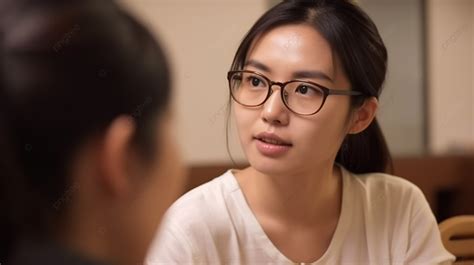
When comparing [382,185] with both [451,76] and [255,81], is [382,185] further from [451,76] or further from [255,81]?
[451,76]

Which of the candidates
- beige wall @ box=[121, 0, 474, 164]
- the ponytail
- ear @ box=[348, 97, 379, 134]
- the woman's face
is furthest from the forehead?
beige wall @ box=[121, 0, 474, 164]

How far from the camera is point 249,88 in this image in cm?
95

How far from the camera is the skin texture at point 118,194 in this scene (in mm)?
456

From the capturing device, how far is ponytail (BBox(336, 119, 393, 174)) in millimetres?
1138

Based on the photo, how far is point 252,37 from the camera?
3.24 feet

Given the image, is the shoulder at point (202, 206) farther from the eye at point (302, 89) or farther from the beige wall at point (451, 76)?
the beige wall at point (451, 76)

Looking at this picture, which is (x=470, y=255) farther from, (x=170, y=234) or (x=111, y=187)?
(x=111, y=187)

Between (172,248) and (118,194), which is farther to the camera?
(172,248)

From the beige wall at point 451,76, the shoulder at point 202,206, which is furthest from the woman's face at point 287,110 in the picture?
the beige wall at point 451,76

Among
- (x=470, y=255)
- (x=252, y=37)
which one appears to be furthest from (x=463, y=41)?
(x=252, y=37)

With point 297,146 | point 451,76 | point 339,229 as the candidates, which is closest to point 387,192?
point 339,229

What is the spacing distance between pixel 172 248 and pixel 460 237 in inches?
22.7

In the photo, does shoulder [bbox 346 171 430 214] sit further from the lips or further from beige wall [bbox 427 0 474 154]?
beige wall [bbox 427 0 474 154]

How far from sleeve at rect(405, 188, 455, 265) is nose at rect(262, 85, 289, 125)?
1.24 ft
